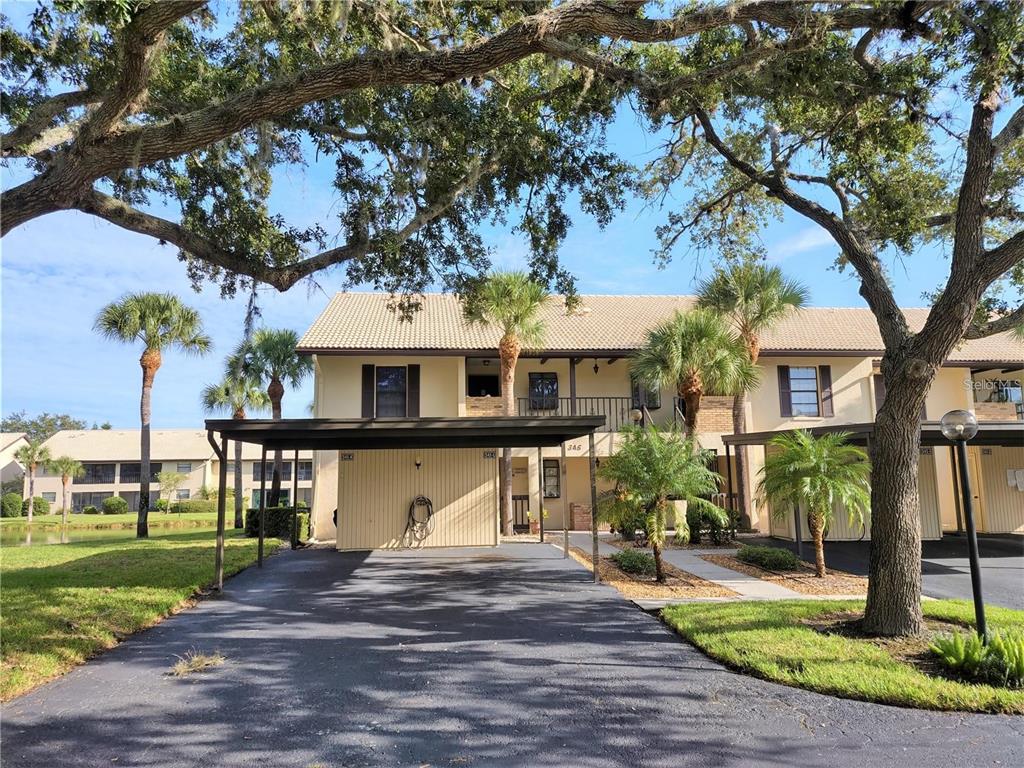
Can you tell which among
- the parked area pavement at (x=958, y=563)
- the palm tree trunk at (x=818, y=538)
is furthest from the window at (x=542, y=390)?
the palm tree trunk at (x=818, y=538)

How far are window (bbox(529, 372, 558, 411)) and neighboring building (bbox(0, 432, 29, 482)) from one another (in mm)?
44488

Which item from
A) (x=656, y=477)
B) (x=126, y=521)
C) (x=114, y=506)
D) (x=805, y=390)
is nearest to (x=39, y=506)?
(x=114, y=506)

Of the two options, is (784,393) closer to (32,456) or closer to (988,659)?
(988,659)

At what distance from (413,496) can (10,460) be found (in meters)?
47.7

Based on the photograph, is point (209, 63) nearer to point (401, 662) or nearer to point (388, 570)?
point (401, 662)

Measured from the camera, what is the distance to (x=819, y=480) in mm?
11383

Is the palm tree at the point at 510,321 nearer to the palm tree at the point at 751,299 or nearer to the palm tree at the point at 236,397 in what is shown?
the palm tree at the point at 751,299

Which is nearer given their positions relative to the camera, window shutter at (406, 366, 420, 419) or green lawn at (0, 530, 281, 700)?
green lawn at (0, 530, 281, 700)

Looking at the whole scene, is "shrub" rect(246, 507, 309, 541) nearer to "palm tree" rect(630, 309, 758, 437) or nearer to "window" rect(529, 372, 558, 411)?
"window" rect(529, 372, 558, 411)

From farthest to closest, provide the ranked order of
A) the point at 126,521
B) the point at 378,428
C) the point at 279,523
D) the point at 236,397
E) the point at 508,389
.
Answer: the point at 126,521
the point at 236,397
the point at 279,523
the point at 508,389
the point at 378,428

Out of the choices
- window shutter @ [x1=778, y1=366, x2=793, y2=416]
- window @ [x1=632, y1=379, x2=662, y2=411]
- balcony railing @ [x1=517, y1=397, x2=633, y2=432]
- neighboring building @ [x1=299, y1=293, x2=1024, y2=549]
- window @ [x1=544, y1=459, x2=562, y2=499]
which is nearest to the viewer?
neighboring building @ [x1=299, y1=293, x2=1024, y2=549]

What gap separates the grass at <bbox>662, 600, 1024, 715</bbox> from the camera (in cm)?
537

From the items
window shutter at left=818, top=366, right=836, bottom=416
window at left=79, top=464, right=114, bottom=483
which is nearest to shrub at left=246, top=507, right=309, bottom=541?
window shutter at left=818, top=366, right=836, bottom=416

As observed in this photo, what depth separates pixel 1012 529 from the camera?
740 inches
